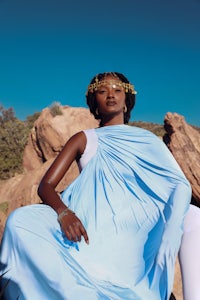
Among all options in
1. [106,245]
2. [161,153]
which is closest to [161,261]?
[106,245]

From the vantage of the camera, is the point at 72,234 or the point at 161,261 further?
the point at 161,261

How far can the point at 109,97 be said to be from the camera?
328 cm

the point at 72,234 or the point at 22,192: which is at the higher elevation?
the point at 22,192

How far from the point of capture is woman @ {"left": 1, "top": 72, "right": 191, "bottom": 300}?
7.10 feet

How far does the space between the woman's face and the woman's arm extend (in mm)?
396

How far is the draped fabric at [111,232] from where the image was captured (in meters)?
2.16

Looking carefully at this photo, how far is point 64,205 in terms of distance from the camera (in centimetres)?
252

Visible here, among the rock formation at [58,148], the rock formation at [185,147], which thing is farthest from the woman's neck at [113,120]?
the rock formation at [185,147]

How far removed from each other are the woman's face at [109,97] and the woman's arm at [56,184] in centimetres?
40

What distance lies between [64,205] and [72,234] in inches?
9.6

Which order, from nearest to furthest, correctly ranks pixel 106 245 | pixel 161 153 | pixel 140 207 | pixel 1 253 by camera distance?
pixel 1 253 → pixel 106 245 → pixel 140 207 → pixel 161 153

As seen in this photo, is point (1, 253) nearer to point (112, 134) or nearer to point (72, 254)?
point (72, 254)

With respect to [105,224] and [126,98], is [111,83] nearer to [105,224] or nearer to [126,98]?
[126,98]

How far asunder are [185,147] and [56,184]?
859cm
